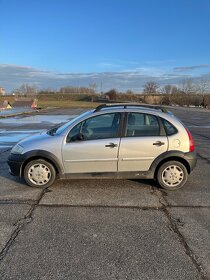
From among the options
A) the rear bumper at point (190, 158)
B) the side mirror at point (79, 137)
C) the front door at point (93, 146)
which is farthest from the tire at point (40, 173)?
the rear bumper at point (190, 158)

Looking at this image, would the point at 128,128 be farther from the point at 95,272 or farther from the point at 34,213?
the point at 95,272

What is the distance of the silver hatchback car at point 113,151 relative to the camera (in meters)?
5.89

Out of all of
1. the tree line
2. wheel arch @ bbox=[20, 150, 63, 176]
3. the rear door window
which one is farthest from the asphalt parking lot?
the tree line

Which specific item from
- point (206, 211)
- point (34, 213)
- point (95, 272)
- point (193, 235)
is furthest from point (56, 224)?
point (206, 211)

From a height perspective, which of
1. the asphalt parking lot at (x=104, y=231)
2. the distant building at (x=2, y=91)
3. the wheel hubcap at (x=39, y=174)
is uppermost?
the wheel hubcap at (x=39, y=174)

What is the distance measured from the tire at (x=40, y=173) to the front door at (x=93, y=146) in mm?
316

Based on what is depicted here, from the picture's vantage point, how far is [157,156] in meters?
5.95

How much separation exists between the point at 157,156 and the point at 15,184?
283 cm

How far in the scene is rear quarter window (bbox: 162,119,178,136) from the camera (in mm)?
6031

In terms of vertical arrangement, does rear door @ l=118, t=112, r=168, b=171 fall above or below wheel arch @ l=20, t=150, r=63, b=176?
above

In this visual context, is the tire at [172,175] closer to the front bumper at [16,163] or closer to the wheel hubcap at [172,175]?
the wheel hubcap at [172,175]

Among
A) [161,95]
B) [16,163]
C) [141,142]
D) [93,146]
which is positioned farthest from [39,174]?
A: [161,95]

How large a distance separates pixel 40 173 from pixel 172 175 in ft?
8.12

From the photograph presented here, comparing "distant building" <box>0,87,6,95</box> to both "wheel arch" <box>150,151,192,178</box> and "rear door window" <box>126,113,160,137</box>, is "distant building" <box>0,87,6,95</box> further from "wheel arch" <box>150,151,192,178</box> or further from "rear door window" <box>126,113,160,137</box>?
"wheel arch" <box>150,151,192,178</box>
